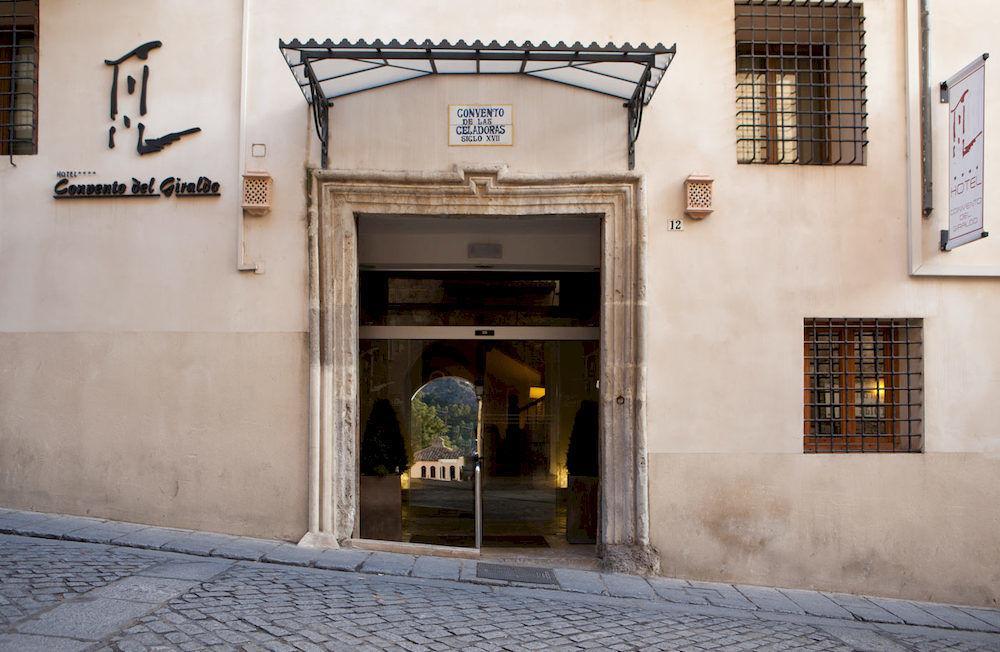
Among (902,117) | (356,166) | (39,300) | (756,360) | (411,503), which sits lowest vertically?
(411,503)

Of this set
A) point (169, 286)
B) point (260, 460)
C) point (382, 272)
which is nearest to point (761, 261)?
point (382, 272)

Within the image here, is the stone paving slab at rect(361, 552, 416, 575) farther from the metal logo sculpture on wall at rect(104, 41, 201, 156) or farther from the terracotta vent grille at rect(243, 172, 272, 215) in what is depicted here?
the metal logo sculpture on wall at rect(104, 41, 201, 156)

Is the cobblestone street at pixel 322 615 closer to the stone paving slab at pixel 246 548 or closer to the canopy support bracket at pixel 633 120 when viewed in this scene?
the stone paving slab at pixel 246 548

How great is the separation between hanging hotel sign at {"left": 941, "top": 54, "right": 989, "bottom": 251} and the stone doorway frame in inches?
105

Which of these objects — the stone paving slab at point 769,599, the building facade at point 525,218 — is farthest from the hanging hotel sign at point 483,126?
the stone paving slab at point 769,599

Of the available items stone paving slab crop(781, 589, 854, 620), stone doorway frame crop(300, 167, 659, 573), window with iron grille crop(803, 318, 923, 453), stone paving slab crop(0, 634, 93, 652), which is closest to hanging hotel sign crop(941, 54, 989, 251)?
window with iron grille crop(803, 318, 923, 453)

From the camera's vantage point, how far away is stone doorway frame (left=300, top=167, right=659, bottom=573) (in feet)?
24.3

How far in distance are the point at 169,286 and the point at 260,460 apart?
178 centimetres

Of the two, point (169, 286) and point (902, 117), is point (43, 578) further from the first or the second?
point (902, 117)

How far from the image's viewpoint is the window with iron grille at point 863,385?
25.4 ft

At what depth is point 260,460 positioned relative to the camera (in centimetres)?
742

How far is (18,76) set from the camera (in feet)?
26.1

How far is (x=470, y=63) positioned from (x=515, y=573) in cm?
446

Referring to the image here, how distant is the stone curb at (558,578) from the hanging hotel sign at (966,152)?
316cm
